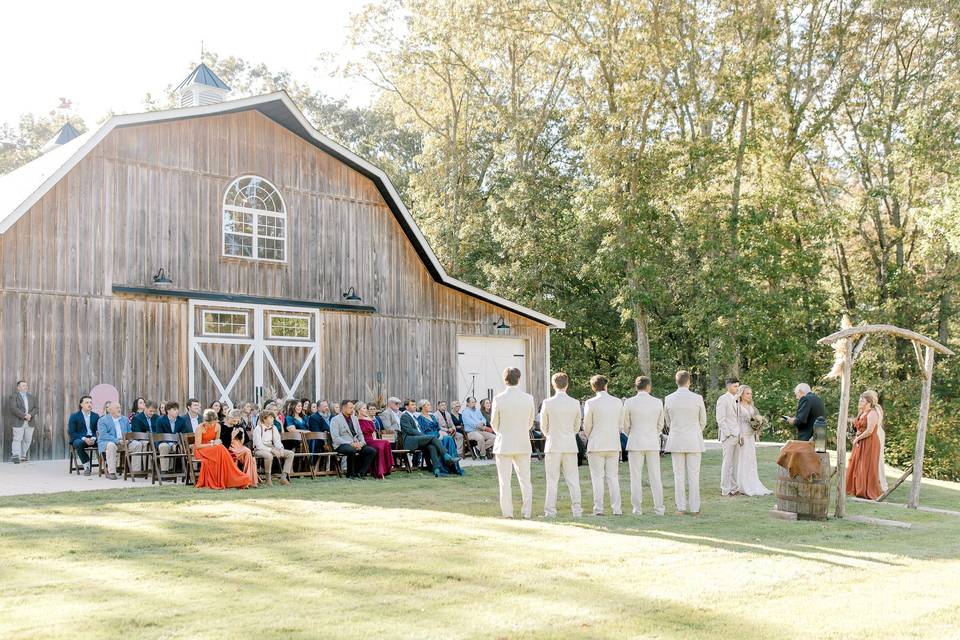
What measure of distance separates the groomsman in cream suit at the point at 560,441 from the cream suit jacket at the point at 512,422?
206 millimetres

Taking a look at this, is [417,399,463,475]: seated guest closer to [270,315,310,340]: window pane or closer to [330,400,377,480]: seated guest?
[330,400,377,480]: seated guest

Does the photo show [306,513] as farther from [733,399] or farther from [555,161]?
[555,161]

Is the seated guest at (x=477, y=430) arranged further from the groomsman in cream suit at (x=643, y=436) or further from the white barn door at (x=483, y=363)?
the groomsman in cream suit at (x=643, y=436)

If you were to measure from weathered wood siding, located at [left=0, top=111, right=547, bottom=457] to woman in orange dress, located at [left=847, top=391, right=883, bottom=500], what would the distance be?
30.7 ft

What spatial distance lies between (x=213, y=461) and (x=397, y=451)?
3211 mm

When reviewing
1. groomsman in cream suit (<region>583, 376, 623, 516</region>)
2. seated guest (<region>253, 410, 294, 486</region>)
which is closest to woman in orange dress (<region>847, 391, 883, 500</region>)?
groomsman in cream suit (<region>583, 376, 623, 516</region>)

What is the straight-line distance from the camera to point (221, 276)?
1705 cm

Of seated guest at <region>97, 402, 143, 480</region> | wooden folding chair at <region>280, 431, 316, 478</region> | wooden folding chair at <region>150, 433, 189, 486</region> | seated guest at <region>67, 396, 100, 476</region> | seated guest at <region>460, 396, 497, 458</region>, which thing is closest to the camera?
wooden folding chair at <region>150, 433, 189, 486</region>

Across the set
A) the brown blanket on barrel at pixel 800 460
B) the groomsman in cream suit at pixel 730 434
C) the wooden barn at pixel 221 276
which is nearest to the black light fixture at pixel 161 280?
the wooden barn at pixel 221 276

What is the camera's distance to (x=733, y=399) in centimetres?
1272

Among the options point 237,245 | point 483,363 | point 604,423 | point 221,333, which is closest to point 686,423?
point 604,423

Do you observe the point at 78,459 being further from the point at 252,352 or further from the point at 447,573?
the point at 447,573

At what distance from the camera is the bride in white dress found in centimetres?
1257

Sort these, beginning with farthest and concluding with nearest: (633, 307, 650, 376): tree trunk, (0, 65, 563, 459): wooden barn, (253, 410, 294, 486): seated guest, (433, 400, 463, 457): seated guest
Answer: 1. (633, 307, 650, 376): tree trunk
2. (433, 400, 463, 457): seated guest
3. (0, 65, 563, 459): wooden barn
4. (253, 410, 294, 486): seated guest
